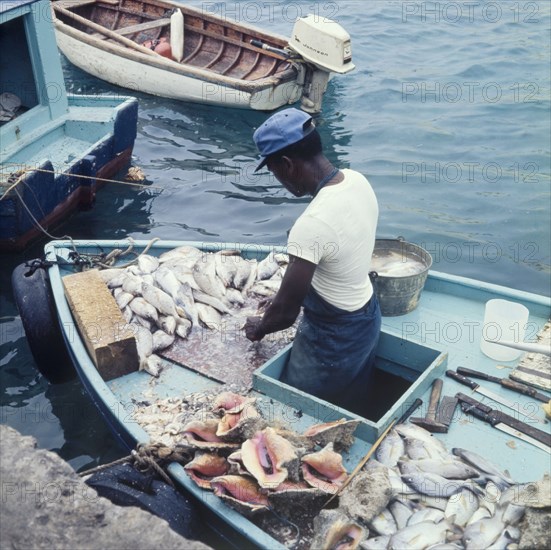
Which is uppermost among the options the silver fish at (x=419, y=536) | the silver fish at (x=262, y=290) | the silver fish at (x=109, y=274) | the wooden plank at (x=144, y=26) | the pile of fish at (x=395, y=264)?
the wooden plank at (x=144, y=26)

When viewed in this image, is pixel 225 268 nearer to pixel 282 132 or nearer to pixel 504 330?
pixel 282 132

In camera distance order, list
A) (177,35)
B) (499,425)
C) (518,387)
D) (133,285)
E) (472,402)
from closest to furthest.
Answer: (499,425) → (472,402) → (518,387) → (133,285) → (177,35)

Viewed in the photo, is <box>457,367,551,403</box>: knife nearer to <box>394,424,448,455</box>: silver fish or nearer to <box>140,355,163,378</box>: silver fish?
<box>394,424,448,455</box>: silver fish

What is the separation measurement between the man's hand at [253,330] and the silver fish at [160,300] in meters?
0.83

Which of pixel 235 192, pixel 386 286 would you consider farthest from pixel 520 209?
pixel 386 286

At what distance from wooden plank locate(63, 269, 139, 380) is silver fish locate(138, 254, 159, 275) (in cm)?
65

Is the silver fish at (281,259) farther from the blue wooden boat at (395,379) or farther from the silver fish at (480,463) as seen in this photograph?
the silver fish at (480,463)

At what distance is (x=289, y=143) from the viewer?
4184 millimetres

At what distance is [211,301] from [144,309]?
25.0 inches

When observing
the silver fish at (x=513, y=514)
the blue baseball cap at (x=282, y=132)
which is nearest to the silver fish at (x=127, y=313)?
the blue baseball cap at (x=282, y=132)

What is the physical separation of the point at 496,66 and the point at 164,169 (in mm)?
8563

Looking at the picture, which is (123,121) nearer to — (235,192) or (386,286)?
(235,192)

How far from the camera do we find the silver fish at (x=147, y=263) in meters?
6.47

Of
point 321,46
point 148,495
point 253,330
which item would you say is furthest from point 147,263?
point 321,46
